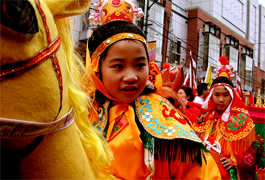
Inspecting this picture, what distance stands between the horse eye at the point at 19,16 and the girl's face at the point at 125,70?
927 millimetres

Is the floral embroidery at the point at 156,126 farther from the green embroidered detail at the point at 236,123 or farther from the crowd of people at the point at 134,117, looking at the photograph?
the green embroidered detail at the point at 236,123

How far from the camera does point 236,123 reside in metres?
3.31

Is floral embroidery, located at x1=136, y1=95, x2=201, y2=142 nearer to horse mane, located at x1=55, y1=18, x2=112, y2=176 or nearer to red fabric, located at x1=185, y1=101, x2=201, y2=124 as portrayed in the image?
horse mane, located at x1=55, y1=18, x2=112, y2=176

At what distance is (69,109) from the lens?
742mm

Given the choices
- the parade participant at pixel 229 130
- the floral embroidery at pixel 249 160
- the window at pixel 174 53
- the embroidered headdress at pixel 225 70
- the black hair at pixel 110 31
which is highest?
the window at pixel 174 53

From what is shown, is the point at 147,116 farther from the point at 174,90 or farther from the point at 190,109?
the point at 190,109

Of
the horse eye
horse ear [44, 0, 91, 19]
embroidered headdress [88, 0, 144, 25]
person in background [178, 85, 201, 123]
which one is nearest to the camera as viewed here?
the horse eye

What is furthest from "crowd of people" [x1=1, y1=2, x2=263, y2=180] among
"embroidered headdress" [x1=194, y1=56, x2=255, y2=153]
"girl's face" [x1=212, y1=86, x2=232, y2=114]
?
"girl's face" [x1=212, y1=86, x2=232, y2=114]

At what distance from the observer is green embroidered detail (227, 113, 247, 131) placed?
10.8ft

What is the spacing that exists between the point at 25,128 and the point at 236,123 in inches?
128

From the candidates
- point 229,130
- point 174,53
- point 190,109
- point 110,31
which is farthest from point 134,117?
point 174,53

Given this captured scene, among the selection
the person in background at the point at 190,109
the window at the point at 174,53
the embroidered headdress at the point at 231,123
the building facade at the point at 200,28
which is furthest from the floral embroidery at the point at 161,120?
the window at the point at 174,53

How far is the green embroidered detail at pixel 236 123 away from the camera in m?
3.29

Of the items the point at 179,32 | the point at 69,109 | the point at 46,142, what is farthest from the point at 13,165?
the point at 179,32
